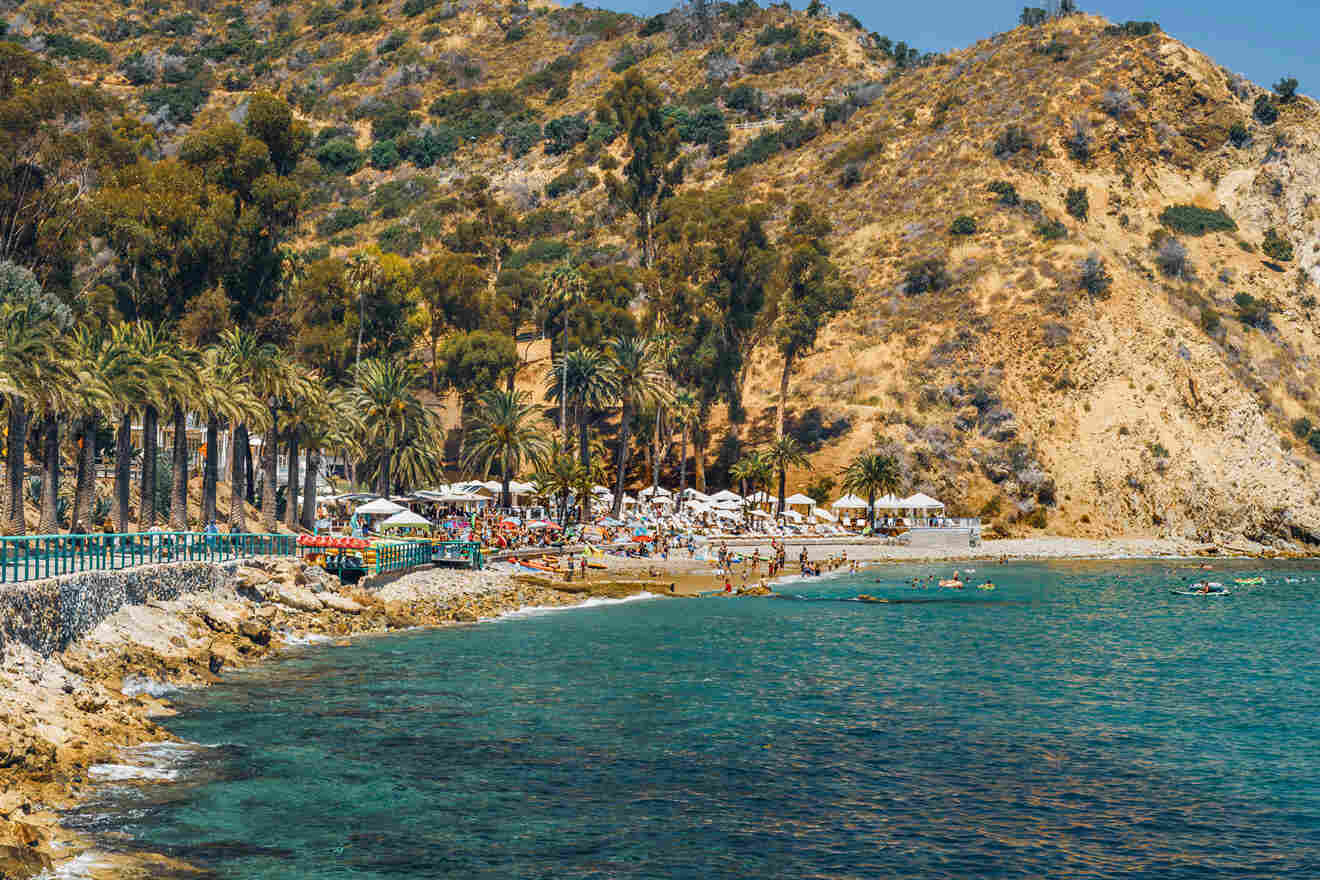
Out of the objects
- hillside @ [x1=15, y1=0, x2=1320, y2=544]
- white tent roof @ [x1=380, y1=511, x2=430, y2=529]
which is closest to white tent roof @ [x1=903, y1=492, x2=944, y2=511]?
hillside @ [x1=15, y1=0, x2=1320, y2=544]

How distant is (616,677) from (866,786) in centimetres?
1309

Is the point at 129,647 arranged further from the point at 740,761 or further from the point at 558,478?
the point at 558,478

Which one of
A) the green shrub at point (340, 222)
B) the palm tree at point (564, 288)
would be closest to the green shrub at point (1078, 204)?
the palm tree at point (564, 288)

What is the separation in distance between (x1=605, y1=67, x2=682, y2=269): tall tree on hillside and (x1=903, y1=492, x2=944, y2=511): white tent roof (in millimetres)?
31367

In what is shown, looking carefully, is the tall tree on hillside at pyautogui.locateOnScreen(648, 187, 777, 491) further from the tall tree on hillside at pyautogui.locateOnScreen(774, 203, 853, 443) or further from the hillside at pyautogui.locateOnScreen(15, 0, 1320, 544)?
the hillside at pyautogui.locateOnScreen(15, 0, 1320, 544)

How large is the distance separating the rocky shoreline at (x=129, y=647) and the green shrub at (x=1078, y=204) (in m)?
85.9

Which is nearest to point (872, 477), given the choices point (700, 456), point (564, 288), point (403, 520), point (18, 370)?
point (700, 456)

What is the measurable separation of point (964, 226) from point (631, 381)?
48574 millimetres

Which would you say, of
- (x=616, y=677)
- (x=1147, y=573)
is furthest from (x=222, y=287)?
(x=1147, y=573)

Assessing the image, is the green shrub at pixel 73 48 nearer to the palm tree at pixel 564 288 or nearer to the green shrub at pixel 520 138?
the green shrub at pixel 520 138

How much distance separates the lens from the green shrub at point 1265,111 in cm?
13288

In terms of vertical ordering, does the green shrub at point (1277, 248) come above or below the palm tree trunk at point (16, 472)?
above

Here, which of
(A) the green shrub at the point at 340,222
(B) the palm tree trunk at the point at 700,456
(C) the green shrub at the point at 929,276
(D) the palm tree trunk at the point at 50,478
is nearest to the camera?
(D) the palm tree trunk at the point at 50,478

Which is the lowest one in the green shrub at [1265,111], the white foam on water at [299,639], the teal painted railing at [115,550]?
the white foam on water at [299,639]
